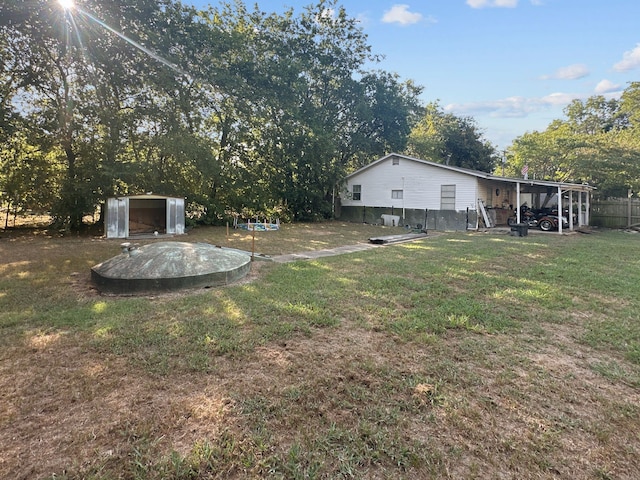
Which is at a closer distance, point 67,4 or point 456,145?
point 67,4

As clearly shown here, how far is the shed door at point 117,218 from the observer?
11938 millimetres

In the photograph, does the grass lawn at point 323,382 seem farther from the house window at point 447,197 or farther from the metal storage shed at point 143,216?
the house window at point 447,197

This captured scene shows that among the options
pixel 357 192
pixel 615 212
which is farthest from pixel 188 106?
pixel 615 212

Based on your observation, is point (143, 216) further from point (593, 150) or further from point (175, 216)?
point (593, 150)

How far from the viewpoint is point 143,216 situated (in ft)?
48.2

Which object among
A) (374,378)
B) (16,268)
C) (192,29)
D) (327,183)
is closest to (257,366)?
(374,378)

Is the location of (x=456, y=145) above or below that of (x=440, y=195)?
above

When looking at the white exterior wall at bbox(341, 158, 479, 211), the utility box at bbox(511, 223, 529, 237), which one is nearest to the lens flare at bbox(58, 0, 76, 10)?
the white exterior wall at bbox(341, 158, 479, 211)

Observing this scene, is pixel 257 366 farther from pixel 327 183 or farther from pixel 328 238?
pixel 327 183

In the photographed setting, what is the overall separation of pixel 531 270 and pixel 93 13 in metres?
16.4

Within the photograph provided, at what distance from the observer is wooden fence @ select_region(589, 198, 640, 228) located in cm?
1636

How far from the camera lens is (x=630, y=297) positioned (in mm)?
4922

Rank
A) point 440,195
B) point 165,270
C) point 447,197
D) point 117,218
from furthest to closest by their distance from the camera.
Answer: point 440,195
point 447,197
point 117,218
point 165,270

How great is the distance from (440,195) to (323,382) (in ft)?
50.6
